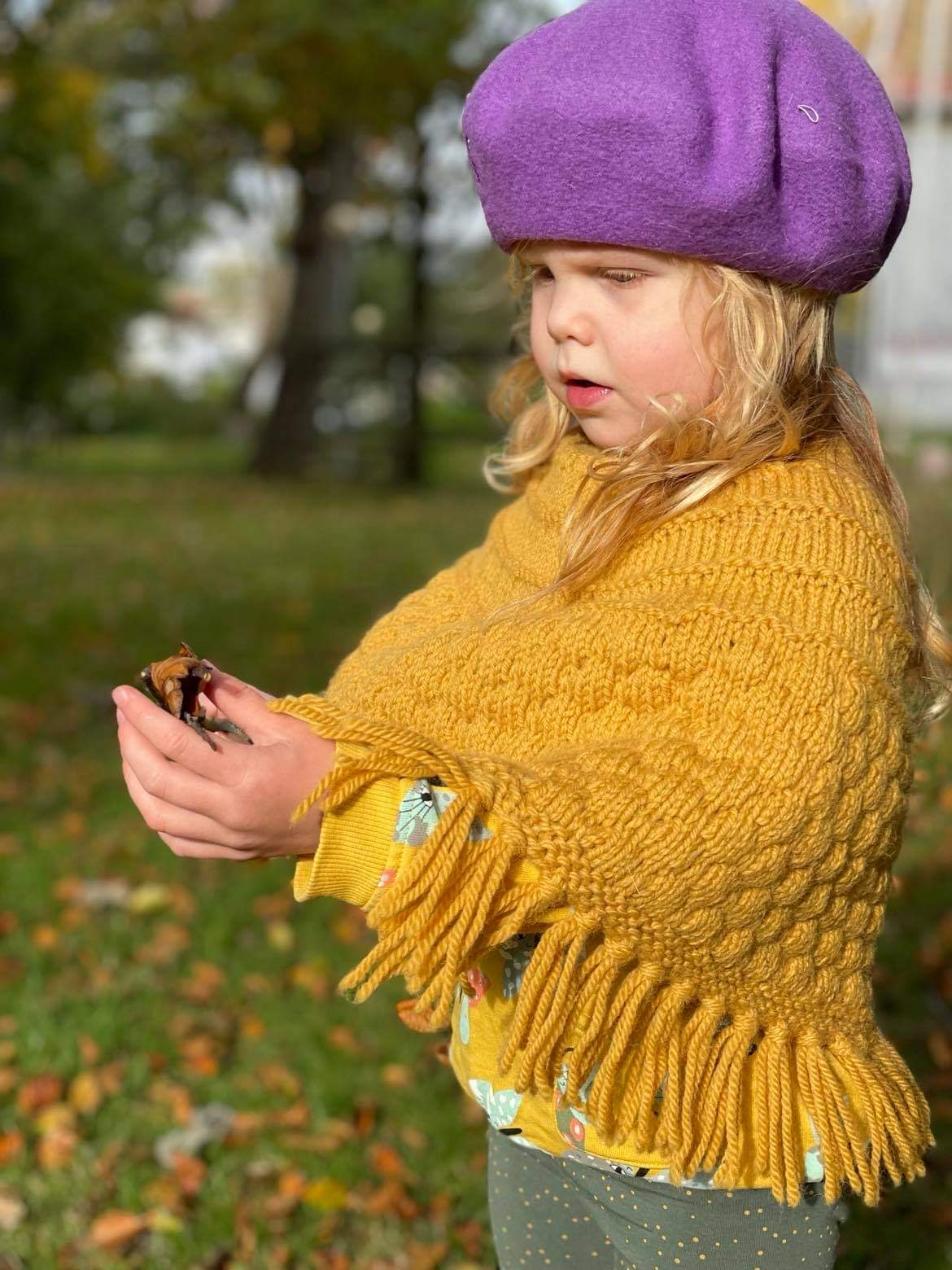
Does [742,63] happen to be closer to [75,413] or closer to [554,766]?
[554,766]

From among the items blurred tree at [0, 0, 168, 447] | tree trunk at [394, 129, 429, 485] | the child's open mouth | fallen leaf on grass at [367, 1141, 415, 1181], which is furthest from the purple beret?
tree trunk at [394, 129, 429, 485]

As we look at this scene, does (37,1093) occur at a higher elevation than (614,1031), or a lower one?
lower

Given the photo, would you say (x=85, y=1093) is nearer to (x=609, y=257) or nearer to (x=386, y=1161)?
(x=386, y=1161)

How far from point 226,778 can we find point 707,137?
845mm

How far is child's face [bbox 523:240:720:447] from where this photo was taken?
1.55 metres

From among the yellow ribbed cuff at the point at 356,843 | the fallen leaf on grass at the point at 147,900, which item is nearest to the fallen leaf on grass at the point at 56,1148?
the fallen leaf on grass at the point at 147,900

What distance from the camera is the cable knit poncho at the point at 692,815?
4.56ft

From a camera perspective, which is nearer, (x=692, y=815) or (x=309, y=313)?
(x=692, y=815)

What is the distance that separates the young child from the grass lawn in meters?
0.51

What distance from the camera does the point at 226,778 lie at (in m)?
1.37

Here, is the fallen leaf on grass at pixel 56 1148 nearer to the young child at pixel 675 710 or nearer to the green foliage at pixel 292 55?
the young child at pixel 675 710

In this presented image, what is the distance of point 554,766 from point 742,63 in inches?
30.8

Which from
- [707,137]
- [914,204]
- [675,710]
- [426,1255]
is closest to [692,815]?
[675,710]

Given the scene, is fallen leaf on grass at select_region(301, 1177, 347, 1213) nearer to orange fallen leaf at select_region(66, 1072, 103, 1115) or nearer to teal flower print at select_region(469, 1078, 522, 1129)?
orange fallen leaf at select_region(66, 1072, 103, 1115)
